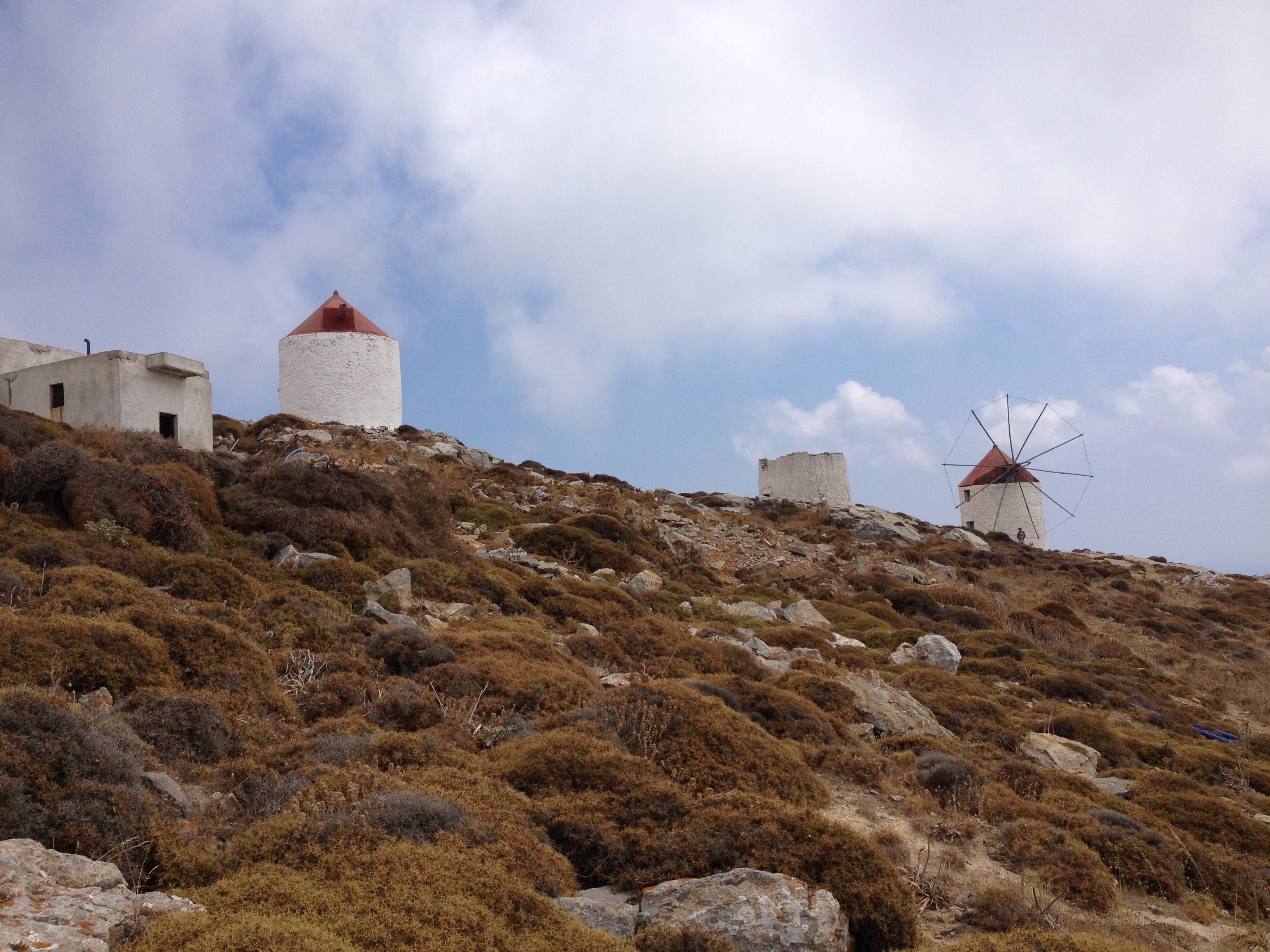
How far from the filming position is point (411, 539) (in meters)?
15.3

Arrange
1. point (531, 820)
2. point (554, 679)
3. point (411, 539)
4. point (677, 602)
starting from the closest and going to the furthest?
1. point (531, 820)
2. point (554, 679)
3. point (411, 539)
4. point (677, 602)

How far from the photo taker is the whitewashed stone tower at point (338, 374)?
114 ft

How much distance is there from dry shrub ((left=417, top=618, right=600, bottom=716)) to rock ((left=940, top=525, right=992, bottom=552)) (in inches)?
1225

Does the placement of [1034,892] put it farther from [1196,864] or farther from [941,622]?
[941,622]

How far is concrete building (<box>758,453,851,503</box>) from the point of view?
41.3 meters

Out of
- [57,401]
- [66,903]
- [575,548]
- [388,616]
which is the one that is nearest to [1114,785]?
[388,616]

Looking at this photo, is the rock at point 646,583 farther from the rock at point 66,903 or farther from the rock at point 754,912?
the rock at point 66,903

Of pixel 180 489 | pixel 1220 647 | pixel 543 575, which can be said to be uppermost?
pixel 180 489

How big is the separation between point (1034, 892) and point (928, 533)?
36.0 metres

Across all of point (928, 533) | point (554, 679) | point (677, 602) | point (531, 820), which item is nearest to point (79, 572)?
point (554, 679)

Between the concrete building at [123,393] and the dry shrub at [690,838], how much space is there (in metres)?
14.2

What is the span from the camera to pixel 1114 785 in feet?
32.4

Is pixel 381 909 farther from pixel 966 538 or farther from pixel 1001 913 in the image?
pixel 966 538

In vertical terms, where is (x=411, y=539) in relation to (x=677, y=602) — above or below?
above
